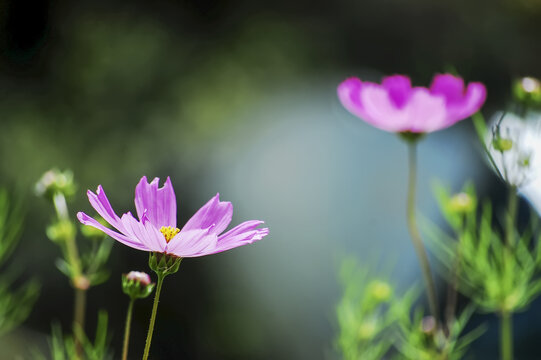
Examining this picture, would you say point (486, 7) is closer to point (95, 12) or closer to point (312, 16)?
point (312, 16)

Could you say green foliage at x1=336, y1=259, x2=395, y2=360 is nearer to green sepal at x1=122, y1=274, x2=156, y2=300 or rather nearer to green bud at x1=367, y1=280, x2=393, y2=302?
green bud at x1=367, y1=280, x2=393, y2=302

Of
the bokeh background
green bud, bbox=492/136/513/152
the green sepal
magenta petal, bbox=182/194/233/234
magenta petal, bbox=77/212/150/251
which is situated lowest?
the bokeh background

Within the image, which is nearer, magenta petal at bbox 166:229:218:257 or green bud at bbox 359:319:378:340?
magenta petal at bbox 166:229:218:257

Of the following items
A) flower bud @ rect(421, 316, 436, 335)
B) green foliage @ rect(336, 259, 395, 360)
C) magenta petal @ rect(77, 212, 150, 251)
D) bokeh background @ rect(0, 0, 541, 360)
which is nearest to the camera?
magenta petal @ rect(77, 212, 150, 251)

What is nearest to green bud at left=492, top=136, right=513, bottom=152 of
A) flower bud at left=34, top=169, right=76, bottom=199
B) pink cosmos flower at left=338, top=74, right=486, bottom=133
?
pink cosmos flower at left=338, top=74, right=486, bottom=133

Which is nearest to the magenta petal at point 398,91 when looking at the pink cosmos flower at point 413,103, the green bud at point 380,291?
the pink cosmos flower at point 413,103

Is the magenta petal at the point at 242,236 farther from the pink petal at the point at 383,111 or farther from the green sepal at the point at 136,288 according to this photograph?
the pink petal at the point at 383,111

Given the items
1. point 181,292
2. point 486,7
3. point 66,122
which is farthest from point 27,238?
point 486,7

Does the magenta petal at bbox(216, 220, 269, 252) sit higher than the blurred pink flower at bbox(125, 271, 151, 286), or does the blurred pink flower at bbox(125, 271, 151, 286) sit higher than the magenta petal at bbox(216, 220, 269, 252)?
the magenta petal at bbox(216, 220, 269, 252)
